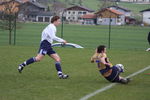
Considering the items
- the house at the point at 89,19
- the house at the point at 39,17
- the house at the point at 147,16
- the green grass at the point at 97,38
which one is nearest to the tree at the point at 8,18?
the green grass at the point at 97,38

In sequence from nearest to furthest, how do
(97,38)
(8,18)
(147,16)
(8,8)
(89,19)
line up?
(8,18) < (8,8) < (97,38) < (89,19) < (147,16)

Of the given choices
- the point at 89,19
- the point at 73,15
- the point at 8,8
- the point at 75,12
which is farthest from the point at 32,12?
the point at 8,8

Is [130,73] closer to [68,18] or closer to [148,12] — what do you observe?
[148,12]

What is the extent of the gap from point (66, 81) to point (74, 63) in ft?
16.3

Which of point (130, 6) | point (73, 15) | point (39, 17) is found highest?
point (130, 6)

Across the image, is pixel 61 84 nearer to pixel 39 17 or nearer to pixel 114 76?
pixel 114 76

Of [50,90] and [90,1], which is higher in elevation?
[90,1]

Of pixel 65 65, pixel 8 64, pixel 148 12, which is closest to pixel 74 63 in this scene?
pixel 65 65

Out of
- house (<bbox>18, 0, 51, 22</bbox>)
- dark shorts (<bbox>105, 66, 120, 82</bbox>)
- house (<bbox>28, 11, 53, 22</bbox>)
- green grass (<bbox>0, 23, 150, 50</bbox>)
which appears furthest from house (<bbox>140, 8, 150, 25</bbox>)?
dark shorts (<bbox>105, 66, 120, 82</bbox>)

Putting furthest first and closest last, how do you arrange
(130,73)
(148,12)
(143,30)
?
(148,12), (143,30), (130,73)

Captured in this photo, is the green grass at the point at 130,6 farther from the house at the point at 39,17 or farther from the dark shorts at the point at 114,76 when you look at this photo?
the dark shorts at the point at 114,76

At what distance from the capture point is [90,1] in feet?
310

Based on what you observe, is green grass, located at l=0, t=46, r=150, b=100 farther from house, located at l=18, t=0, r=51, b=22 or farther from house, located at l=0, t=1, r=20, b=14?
house, located at l=18, t=0, r=51, b=22

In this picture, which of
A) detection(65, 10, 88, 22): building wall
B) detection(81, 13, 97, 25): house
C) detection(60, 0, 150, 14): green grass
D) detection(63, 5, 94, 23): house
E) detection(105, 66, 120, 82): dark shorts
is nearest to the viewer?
detection(105, 66, 120, 82): dark shorts
